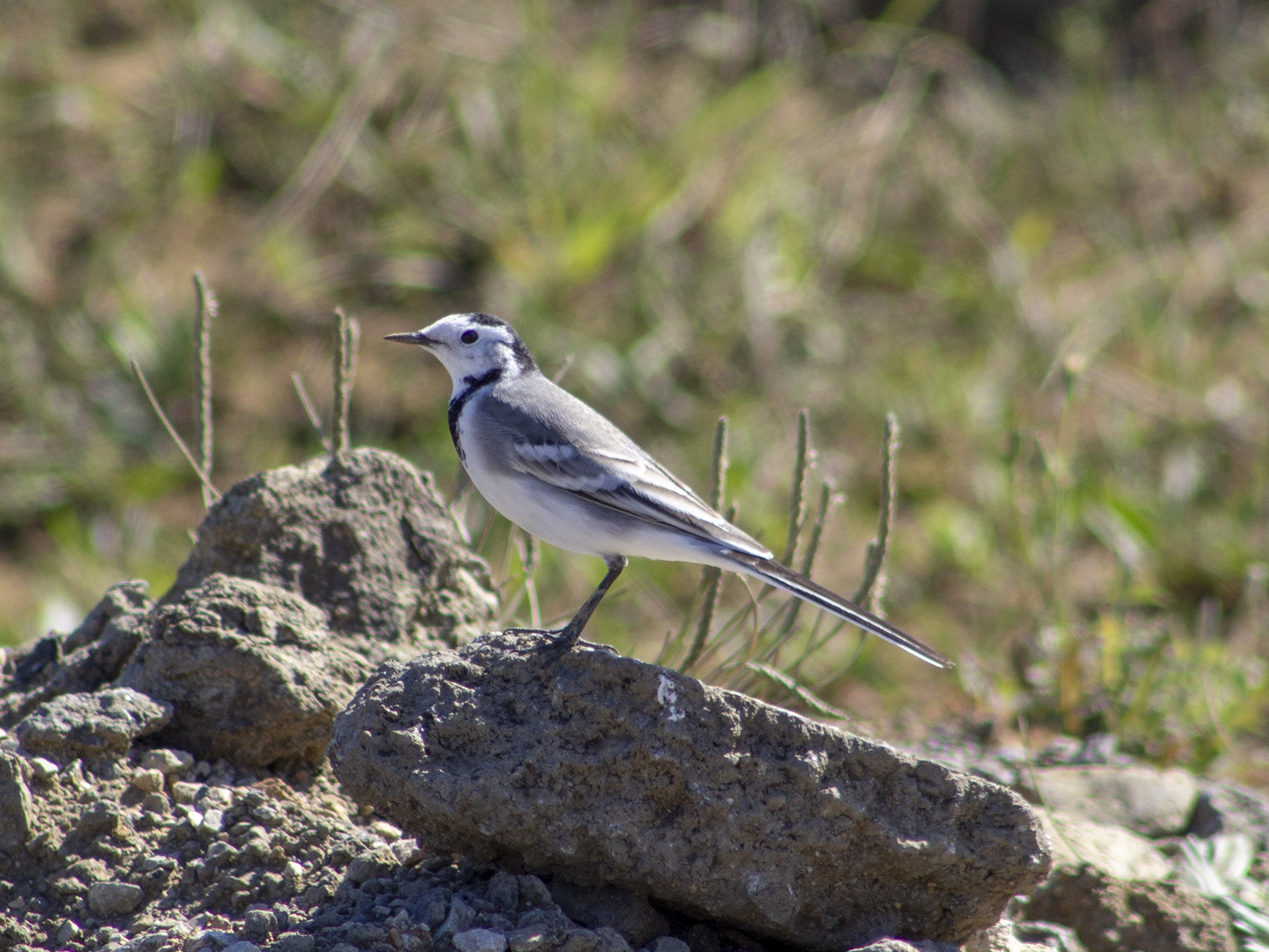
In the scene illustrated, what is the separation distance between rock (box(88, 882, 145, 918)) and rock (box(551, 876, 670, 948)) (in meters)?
0.99

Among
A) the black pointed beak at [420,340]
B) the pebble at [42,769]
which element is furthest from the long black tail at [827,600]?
the pebble at [42,769]

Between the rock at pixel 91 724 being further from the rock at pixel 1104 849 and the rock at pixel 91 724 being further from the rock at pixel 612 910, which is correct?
the rock at pixel 1104 849

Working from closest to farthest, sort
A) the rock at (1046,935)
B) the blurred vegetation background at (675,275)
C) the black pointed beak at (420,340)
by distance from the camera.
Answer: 1. the rock at (1046,935)
2. the black pointed beak at (420,340)
3. the blurred vegetation background at (675,275)

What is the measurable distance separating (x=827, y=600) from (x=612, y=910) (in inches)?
36.8

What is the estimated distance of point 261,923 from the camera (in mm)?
3006

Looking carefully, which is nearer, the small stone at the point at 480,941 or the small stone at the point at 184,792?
the small stone at the point at 480,941

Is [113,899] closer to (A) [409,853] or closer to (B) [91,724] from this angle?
(B) [91,724]

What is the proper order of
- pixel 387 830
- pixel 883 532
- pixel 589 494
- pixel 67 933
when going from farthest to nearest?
pixel 883 532
pixel 589 494
pixel 387 830
pixel 67 933

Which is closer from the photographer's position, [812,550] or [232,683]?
[232,683]

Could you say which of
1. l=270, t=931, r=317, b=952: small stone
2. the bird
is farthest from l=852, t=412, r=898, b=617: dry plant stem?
l=270, t=931, r=317, b=952: small stone

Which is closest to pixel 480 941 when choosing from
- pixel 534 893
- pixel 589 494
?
pixel 534 893

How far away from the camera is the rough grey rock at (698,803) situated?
305cm

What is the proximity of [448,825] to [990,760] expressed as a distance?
238cm

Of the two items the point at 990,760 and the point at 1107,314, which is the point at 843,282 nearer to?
the point at 1107,314
